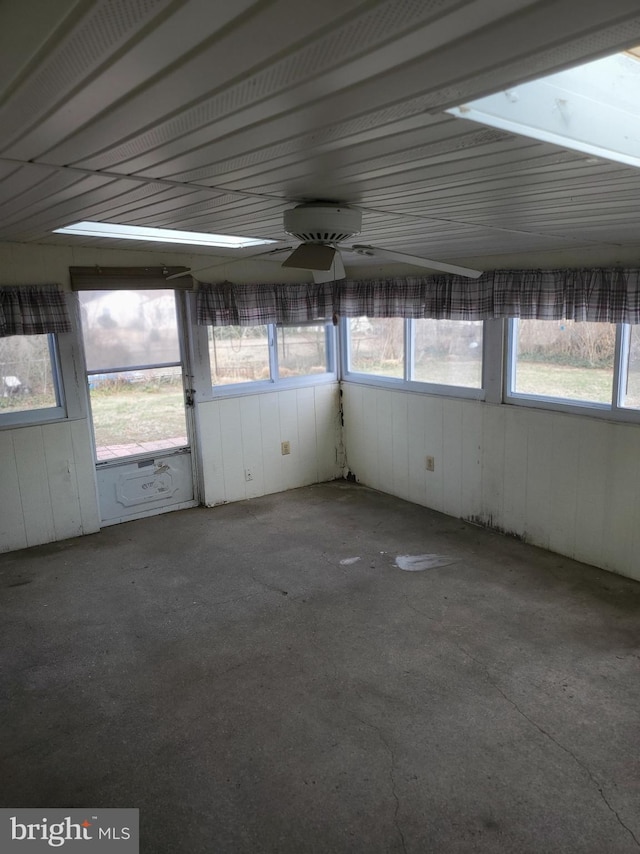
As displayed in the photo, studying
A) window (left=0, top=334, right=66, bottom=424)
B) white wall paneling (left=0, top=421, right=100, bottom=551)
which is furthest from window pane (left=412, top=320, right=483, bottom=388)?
window (left=0, top=334, right=66, bottom=424)

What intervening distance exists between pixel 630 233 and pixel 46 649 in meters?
3.87

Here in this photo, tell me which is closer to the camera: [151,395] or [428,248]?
[428,248]

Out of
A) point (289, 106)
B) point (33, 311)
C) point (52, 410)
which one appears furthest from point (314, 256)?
point (52, 410)

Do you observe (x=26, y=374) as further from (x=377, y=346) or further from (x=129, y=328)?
(x=377, y=346)

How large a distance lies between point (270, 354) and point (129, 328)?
1.34 meters

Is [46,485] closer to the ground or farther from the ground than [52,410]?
closer to the ground

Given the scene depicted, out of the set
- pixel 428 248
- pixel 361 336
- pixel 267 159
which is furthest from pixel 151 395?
pixel 267 159

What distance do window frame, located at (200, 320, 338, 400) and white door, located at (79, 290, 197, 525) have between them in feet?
0.57

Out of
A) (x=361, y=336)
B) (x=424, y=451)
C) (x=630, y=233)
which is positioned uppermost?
(x=630, y=233)

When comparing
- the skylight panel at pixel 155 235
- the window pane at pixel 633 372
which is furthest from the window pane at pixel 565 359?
the skylight panel at pixel 155 235

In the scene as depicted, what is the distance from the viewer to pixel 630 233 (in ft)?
10.4

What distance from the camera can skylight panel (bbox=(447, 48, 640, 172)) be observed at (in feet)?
4.66

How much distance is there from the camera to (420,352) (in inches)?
205

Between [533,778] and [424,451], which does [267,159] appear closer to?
[533,778]
